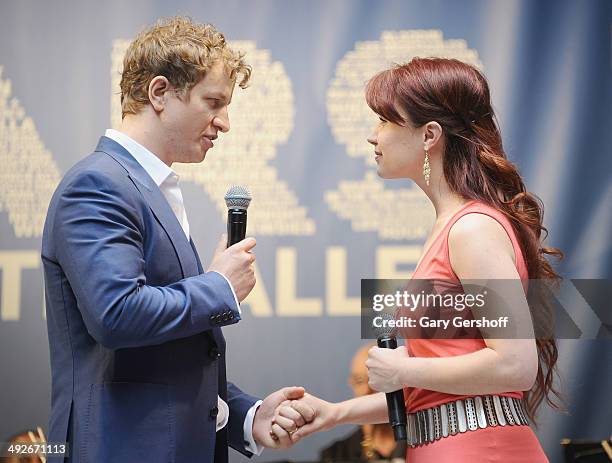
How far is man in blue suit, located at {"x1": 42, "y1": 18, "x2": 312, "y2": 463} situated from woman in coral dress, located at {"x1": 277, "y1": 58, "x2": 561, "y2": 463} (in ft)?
1.46

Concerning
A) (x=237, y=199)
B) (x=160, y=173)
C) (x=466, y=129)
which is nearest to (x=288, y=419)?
(x=237, y=199)

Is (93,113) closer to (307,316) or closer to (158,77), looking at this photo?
(307,316)

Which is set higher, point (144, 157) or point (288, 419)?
point (144, 157)

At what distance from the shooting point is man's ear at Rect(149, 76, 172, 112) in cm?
205

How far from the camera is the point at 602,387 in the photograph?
3.30 meters

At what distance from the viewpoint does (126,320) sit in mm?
1673

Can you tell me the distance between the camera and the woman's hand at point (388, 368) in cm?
190

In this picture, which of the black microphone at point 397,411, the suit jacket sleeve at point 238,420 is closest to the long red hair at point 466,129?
the black microphone at point 397,411

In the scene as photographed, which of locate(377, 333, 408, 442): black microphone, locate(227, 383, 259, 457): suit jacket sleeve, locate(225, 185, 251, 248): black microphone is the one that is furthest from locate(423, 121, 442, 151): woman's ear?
locate(227, 383, 259, 457): suit jacket sleeve

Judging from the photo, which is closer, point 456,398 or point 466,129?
point 456,398

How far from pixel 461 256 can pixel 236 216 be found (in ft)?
1.86

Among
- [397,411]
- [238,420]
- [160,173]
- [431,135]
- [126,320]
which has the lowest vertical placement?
[238,420]

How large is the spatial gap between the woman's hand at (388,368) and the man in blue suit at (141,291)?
0.37m

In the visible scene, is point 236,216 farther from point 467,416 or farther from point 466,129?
point 467,416
